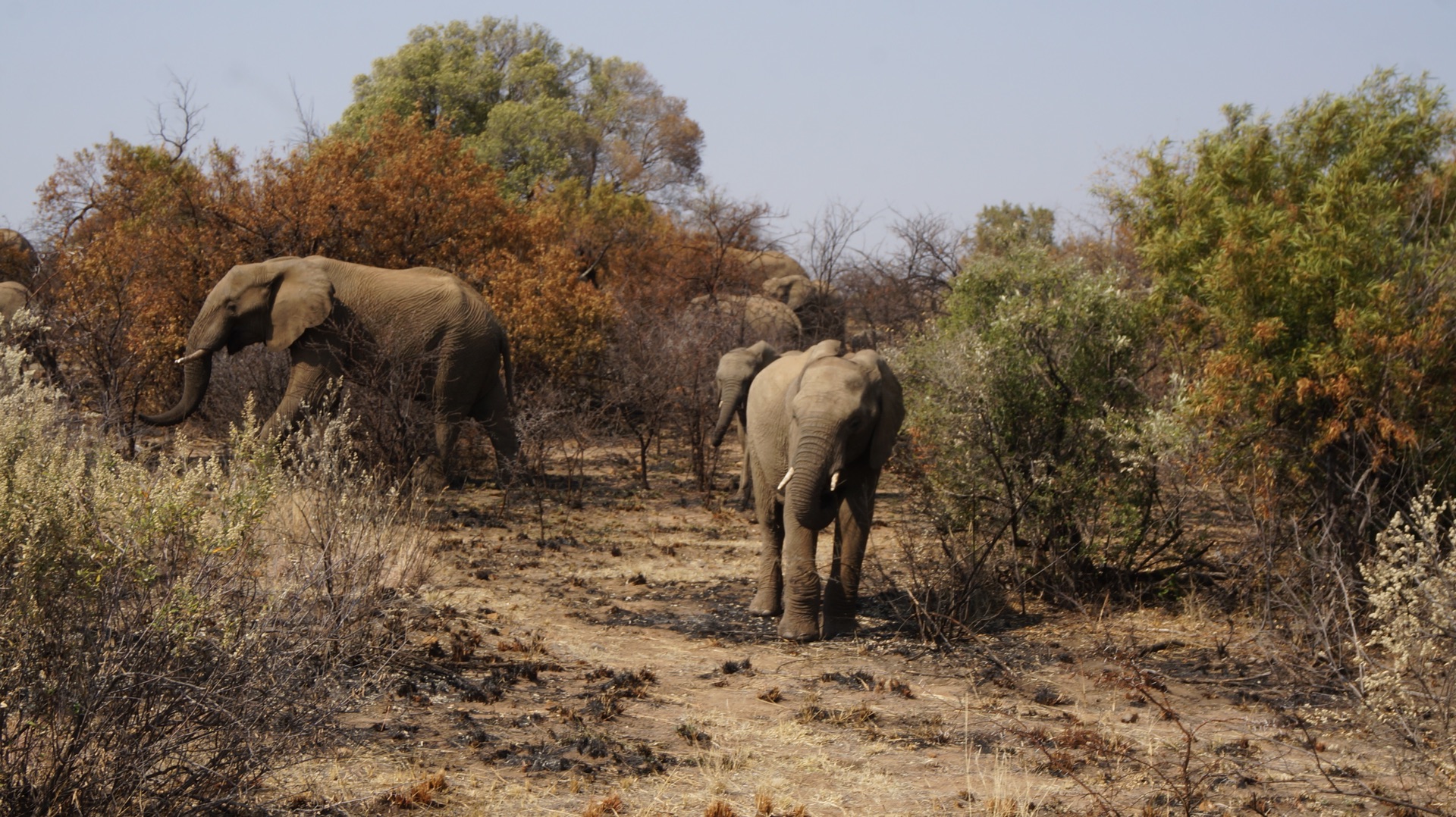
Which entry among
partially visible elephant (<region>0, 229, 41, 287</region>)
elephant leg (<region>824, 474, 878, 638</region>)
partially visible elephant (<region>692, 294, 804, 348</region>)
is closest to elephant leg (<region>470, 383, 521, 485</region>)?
partially visible elephant (<region>692, 294, 804, 348</region>)

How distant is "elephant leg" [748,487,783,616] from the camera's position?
9758 mm

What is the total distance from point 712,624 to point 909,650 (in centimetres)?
158

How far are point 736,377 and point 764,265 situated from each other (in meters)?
17.6

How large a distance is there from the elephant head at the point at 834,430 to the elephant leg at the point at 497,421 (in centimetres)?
709

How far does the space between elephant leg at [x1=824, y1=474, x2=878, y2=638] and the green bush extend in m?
0.93

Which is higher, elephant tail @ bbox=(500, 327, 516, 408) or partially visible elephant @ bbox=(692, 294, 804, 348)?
partially visible elephant @ bbox=(692, 294, 804, 348)

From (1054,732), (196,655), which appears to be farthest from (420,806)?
(1054,732)

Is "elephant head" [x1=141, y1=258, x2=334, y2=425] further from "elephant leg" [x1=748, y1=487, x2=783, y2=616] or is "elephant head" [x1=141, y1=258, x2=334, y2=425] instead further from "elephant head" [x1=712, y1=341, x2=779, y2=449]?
"elephant leg" [x1=748, y1=487, x2=783, y2=616]

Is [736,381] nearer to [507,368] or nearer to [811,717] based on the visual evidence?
[507,368]

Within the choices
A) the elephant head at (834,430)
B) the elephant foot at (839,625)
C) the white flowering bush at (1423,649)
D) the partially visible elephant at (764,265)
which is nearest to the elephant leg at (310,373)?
the elephant head at (834,430)

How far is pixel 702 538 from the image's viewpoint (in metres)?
13.4

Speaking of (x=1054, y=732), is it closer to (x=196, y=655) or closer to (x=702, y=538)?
(x=196, y=655)

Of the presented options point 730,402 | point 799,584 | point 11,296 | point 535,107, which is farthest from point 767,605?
point 535,107

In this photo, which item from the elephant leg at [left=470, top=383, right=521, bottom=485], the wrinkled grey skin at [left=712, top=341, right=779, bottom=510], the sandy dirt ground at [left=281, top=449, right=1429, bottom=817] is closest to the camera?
the sandy dirt ground at [left=281, top=449, right=1429, bottom=817]
